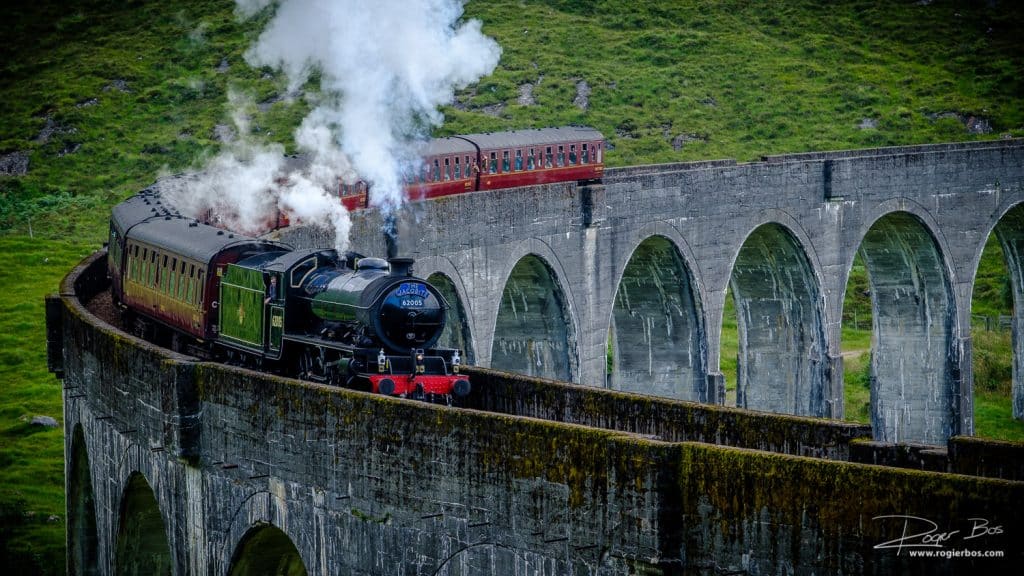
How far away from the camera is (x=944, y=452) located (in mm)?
12797

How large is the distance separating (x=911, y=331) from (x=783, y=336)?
588cm

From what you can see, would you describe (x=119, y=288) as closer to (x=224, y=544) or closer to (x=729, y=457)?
(x=224, y=544)

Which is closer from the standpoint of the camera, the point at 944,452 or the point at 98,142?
the point at 944,452

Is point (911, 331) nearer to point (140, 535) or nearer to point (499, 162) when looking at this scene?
point (499, 162)

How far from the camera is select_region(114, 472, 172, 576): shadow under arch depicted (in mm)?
21469

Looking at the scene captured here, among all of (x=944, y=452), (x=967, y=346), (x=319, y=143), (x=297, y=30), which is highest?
(x=297, y=30)

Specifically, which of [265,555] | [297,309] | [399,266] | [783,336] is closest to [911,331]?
[783,336]

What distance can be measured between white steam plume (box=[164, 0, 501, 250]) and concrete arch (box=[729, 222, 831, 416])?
51.2 ft

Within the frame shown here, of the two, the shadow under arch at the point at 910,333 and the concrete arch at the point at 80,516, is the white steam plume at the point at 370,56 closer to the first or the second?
the concrete arch at the point at 80,516

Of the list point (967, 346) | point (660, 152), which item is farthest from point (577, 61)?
point (967, 346)

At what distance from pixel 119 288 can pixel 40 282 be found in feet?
65.9

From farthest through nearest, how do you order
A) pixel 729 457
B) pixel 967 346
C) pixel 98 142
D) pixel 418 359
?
pixel 98 142 < pixel 967 346 < pixel 418 359 < pixel 729 457

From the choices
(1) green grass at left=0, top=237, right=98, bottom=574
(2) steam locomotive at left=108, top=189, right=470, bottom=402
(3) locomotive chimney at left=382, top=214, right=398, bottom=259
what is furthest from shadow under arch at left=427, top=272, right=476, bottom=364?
(1) green grass at left=0, top=237, right=98, bottom=574

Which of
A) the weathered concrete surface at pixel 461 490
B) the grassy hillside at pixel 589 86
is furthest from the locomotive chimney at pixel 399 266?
the grassy hillside at pixel 589 86
